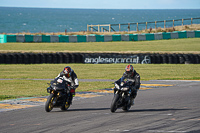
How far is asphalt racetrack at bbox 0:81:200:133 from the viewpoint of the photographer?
25.2 ft

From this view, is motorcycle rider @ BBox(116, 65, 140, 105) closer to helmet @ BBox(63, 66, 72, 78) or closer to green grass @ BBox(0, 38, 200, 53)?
helmet @ BBox(63, 66, 72, 78)

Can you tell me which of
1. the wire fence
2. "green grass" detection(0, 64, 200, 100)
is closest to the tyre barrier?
"green grass" detection(0, 64, 200, 100)

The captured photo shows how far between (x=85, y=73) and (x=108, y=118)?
47.7 ft

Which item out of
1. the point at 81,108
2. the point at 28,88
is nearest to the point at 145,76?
the point at 28,88

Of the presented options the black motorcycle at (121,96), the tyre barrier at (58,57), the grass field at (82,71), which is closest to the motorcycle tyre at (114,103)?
the black motorcycle at (121,96)

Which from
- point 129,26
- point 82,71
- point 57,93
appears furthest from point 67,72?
point 129,26

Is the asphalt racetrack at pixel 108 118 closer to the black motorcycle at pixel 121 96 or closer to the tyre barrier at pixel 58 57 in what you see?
the black motorcycle at pixel 121 96

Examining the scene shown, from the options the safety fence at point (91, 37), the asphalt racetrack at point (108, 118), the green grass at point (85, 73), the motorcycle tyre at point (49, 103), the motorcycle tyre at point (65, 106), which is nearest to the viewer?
the asphalt racetrack at point (108, 118)

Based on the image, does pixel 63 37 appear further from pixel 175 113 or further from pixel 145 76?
pixel 175 113

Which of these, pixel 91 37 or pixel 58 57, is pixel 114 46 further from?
pixel 58 57

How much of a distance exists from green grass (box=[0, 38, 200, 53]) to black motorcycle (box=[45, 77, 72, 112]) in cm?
2285

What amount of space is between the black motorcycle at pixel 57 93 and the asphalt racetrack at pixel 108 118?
0.76ft

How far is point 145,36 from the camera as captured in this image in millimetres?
41125

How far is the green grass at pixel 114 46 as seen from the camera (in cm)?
3378
